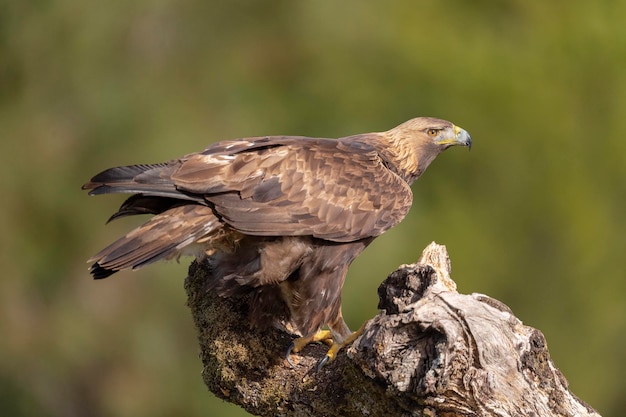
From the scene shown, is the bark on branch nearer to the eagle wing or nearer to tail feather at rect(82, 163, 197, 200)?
the eagle wing

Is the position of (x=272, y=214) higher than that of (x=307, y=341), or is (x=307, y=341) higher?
(x=272, y=214)

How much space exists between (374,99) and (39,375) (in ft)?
18.5

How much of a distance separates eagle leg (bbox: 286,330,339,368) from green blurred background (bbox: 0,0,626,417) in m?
5.56

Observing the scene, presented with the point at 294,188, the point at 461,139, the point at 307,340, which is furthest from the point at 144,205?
the point at 461,139

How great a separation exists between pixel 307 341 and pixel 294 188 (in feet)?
2.61

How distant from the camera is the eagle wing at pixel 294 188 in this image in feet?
14.5

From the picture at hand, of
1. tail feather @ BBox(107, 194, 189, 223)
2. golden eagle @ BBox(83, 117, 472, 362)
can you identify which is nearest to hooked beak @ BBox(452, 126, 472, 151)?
golden eagle @ BBox(83, 117, 472, 362)

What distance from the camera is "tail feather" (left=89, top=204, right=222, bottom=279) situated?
13.4 feet

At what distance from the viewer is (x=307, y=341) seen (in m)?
4.66

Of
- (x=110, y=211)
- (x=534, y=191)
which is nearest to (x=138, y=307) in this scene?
(x=110, y=211)

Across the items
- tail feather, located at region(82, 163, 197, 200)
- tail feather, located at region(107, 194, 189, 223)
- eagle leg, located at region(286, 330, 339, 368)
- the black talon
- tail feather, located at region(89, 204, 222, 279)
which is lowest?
the black talon

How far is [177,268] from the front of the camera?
9.77 metres

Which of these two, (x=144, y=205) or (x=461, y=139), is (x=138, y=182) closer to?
(x=144, y=205)

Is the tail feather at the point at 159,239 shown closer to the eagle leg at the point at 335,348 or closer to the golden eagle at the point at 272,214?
the golden eagle at the point at 272,214
